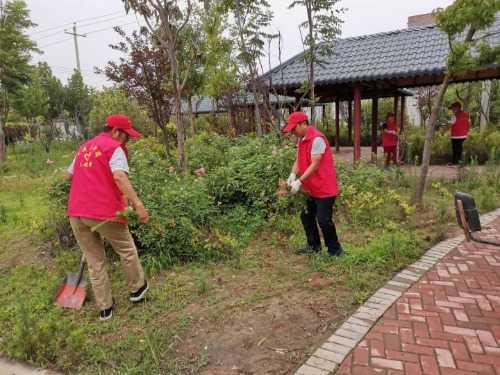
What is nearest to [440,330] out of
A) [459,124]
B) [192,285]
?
[192,285]

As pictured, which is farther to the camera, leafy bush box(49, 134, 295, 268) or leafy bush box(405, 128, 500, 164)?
leafy bush box(405, 128, 500, 164)

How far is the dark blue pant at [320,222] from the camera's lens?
4016 millimetres

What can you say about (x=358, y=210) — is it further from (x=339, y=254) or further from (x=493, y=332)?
(x=493, y=332)

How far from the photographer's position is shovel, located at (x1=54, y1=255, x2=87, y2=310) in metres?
3.62

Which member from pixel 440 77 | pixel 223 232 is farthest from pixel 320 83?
pixel 223 232

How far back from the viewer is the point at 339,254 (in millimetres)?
4230

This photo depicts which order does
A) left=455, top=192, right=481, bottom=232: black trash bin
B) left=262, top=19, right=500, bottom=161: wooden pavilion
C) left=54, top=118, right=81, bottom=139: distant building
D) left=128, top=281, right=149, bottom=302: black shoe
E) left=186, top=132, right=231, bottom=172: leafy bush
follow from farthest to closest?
left=54, top=118, right=81, bottom=139: distant building
left=262, top=19, right=500, bottom=161: wooden pavilion
left=186, top=132, right=231, bottom=172: leafy bush
left=128, top=281, right=149, bottom=302: black shoe
left=455, top=192, right=481, bottom=232: black trash bin

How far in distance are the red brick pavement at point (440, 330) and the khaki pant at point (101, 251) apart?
6.51ft

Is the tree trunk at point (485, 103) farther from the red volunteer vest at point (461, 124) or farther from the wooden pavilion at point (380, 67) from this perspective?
the red volunteer vest at point (461, 124)

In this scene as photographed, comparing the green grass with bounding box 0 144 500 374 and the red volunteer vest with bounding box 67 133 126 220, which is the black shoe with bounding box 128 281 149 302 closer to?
the green grass with bounding box 0 144 500 374

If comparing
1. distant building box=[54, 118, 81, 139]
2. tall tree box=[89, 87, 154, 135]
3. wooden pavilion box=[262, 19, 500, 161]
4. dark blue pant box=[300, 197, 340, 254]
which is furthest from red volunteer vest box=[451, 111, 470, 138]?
distant building box=[54, 118, 81, 139]

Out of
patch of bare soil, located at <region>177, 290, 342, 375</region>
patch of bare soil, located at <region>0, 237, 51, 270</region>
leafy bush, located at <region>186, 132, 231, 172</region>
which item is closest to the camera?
patch of bare soil, located at <region>177, 290, 342, 375</region>

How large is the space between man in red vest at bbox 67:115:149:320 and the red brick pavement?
2044mm

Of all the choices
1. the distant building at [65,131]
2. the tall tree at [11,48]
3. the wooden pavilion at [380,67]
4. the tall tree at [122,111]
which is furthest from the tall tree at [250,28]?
the distant building at [65,131]
